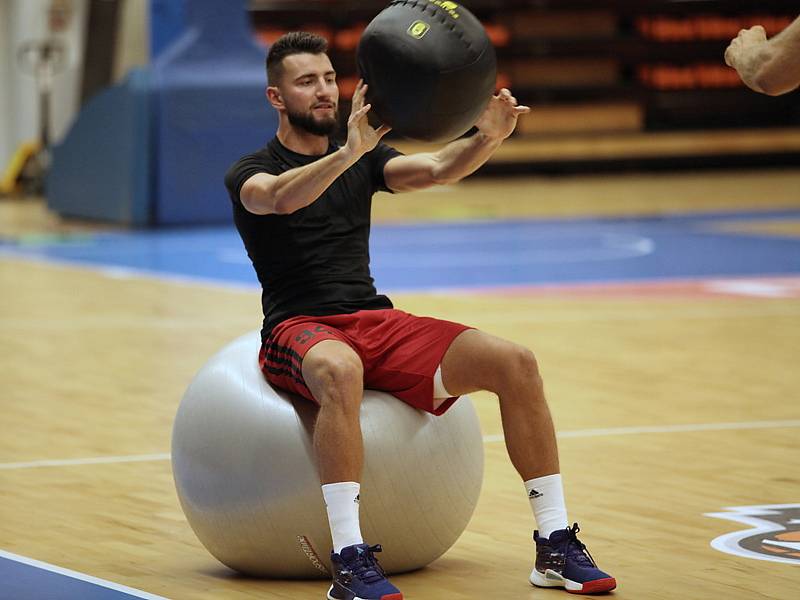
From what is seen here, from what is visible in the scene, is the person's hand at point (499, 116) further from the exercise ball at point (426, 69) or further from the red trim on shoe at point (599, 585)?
the red trim on shoe at point (599, 585)

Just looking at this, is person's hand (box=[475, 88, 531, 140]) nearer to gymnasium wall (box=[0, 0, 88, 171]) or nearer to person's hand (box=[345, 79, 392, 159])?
person's hand (box=[345, 79, 392, 159])

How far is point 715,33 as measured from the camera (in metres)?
25.6

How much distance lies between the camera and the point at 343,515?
4.29 m

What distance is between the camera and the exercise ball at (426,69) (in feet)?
14.7

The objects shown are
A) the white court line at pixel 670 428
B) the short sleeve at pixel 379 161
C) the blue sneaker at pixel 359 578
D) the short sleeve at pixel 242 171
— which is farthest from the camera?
the white court line at pixel 670 428

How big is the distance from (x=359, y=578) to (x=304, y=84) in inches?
57.2

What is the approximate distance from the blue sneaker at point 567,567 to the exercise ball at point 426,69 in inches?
45.4

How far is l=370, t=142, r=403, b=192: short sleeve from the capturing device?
16.5 feet

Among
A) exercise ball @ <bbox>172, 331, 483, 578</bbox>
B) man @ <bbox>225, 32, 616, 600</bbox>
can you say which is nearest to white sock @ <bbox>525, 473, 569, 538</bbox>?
man @ <bbox>225, 32, 616, 600</bbox>

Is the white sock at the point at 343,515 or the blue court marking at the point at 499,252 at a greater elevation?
the blue court marking at the point at 499,252

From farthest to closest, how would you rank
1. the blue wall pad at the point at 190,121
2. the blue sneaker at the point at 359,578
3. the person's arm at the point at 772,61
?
the blue wall pad at the point at 190,121
the person's arm at the point at 772,61
the blue sneaker at the point at 359,578

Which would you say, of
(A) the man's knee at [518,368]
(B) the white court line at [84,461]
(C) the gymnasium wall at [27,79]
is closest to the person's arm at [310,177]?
(A) the man's knee at [518,368]

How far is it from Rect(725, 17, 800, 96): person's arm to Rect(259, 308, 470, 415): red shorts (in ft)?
3.46

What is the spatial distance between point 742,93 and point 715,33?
1018mm
